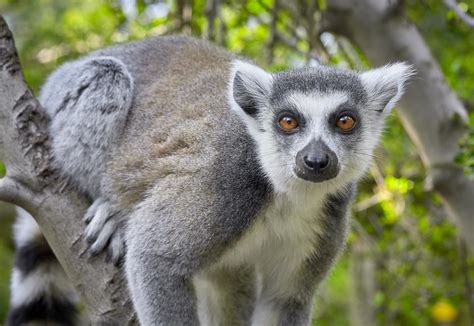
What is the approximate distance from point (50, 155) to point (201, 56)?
1484 mm

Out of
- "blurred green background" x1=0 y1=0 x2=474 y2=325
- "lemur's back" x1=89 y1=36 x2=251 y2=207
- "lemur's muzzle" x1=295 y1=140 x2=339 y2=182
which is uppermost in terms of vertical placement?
"lemur's muzzle" x1=295 y1=140 x2=339 y2=182

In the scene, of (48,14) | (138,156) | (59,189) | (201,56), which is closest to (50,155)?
(59,189)

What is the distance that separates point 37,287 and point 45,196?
1.08m

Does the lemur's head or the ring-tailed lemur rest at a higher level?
the lemur's head

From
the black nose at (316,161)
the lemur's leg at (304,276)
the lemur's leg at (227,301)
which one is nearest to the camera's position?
the black nose at (316,161)

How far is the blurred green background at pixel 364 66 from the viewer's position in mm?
6422

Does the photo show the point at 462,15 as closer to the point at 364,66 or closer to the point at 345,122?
the point at 345,122

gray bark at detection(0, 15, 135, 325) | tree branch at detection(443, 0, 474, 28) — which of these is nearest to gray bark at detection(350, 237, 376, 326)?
tree branch at detection(443, 0, 474, 28)

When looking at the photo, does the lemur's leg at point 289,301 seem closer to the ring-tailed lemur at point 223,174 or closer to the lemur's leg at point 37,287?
the ring-tailed lemur at point 223,174

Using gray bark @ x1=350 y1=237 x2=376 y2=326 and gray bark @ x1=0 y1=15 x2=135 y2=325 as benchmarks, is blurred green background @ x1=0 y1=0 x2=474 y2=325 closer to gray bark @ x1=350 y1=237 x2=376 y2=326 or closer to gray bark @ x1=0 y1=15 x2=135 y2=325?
gray bark @ x1=350 y1=237 x2=376 y2=326

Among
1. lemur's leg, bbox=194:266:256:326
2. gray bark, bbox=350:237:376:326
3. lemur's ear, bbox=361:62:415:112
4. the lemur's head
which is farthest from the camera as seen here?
gray bark, bbox=350:237:376:326

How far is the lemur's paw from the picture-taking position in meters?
4.21

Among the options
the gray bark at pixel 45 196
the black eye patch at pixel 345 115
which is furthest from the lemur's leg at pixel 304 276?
the gray bark at pixel 45 196

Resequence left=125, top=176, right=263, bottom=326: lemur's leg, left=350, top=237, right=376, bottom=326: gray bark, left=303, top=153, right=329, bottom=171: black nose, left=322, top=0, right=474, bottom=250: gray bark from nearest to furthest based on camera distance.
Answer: left=303, top=153, right=329, bottom=171: black nose < left=125, top=176, right=263, bottom=326: lemur's leg < left=322, top=0, right=474, bottom=250: gray bark < left=350, top=237, right=376, bottom=326: gray bark
